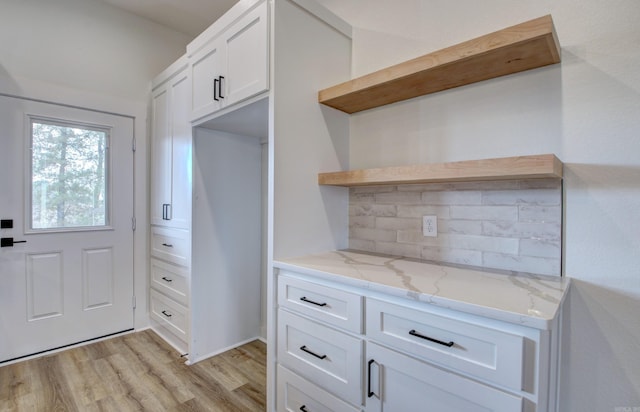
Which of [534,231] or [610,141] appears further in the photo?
[534,231]

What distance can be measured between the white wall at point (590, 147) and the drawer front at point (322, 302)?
87 cm

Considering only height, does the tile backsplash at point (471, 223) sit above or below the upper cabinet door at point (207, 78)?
below

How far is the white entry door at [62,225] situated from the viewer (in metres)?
2.27

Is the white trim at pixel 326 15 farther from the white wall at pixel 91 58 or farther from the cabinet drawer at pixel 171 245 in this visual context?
the white wall at pixel 91 58

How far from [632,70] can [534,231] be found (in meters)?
0.67

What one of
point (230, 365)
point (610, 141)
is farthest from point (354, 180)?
point (230, 365)

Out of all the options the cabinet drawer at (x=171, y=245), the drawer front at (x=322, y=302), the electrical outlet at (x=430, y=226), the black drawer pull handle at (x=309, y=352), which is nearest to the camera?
the drawer front at (x=322, y=302)

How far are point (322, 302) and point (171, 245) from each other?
177 centimetres

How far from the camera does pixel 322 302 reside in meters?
1.31

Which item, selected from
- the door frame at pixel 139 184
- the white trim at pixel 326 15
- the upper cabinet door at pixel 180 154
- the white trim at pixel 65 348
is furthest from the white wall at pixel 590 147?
the white trim at pixel 65 348

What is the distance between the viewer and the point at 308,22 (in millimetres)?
1703

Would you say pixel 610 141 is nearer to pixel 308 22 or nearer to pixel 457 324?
pixel 457 324

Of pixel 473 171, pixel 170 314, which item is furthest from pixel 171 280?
pixel 473 171

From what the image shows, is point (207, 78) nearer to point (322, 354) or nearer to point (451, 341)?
point (322, 354)
